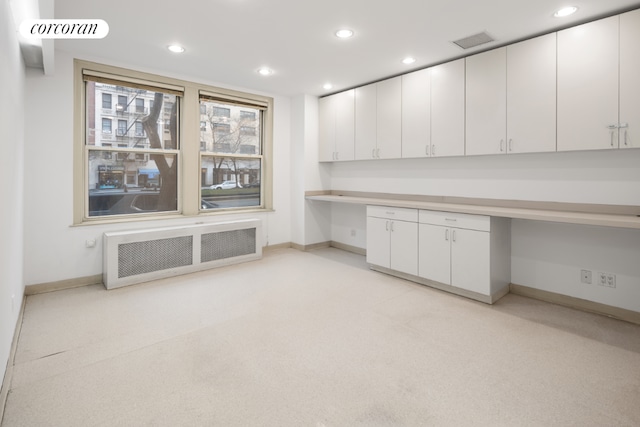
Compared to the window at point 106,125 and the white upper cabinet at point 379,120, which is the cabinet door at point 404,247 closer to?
the white upper cabinet at point 379,120

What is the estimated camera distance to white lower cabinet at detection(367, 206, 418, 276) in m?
3.91

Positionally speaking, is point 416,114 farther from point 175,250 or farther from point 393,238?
point 175,250

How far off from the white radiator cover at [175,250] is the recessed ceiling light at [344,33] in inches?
107

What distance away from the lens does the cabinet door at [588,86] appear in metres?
2.77

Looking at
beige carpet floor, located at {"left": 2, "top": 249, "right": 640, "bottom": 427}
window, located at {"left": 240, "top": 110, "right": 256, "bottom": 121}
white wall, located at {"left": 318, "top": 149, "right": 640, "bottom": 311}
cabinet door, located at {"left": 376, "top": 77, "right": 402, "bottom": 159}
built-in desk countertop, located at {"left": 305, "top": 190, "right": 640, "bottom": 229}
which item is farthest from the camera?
window, located at {"left": 240, "top": 110, "right": 256, "bottom": 121}

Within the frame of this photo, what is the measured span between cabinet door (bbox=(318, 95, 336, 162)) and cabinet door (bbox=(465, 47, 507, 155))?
2.14 meters

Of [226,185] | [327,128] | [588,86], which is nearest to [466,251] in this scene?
[588,86]

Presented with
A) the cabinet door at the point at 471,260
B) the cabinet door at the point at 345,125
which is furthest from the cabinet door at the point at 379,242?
the cabinet door at the point at 345,125

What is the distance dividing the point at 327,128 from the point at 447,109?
6.71 feet

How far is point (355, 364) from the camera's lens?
88.0 inches

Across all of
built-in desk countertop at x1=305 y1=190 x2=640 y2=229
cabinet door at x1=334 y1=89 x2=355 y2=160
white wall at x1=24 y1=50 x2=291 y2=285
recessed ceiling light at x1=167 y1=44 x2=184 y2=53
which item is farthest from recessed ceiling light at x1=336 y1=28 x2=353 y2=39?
white wall at x1=24 y1=50 x2=291 y2=285

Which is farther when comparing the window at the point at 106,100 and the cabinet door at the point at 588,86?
the window at the point at 106,100

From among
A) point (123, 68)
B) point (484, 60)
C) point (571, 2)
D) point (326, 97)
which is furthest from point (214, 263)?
point (571, 2)

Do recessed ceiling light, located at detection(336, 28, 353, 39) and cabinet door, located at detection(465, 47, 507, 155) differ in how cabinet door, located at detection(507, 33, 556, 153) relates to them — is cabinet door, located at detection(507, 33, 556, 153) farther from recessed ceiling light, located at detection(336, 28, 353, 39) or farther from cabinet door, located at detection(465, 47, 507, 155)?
recessed ceiling light, located at detection(336, 28, 353, 39)
